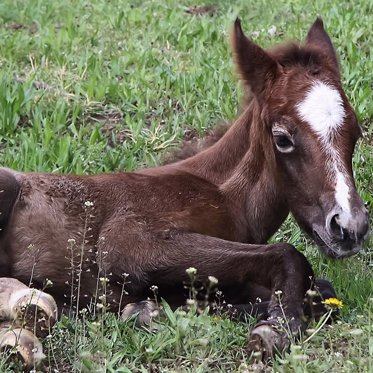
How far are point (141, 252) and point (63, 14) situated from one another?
20.3 feet

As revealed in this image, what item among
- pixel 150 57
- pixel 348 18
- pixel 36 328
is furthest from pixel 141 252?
pixel 348 18

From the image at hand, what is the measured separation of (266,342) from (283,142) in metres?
1.37

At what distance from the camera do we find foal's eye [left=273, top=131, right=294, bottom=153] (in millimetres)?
5918

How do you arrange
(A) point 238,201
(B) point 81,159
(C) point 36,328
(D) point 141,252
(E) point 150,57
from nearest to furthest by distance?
(C) point 36,328, (D) point 141,252, (A) point 238,201, (B) point 81,159, (E) point 150,57

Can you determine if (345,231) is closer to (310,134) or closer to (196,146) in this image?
(310,134)

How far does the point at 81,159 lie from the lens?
8242 millimetres

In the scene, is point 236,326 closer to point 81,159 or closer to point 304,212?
point 304,212

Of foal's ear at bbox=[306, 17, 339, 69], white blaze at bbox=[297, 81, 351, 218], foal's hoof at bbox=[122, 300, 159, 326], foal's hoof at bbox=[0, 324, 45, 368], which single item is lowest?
foal's hoof at bbox=[122, 300, 159, 326]

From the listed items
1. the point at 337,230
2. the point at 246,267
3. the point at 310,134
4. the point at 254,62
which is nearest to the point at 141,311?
the point at 246,267

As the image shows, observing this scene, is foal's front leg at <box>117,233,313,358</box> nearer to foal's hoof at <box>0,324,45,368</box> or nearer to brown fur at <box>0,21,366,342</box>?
brown fur at <box>0,21,366,342</box>

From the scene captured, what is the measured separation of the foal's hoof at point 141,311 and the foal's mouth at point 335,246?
1.05 meters

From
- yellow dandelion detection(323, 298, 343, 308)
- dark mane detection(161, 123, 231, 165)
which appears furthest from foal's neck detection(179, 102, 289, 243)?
yellow dandelion detection(323, 298, 343, 308)

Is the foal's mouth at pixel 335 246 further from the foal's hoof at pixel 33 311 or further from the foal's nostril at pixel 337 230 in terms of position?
the foal's hoof at pixel 33 311

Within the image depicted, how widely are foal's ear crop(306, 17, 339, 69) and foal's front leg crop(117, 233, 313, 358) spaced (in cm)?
144
